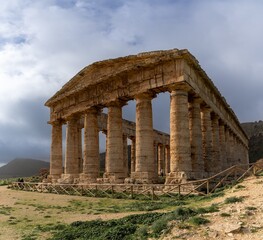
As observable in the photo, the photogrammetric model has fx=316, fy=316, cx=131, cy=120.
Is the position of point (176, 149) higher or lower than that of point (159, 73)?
lower

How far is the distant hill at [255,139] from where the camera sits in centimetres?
8388

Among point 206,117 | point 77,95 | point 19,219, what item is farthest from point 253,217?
point 77,95

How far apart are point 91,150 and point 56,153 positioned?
7740mm

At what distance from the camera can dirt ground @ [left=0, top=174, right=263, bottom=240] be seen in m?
8.49

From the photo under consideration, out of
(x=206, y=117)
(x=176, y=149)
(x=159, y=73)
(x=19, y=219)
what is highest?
(x=159, y=73)

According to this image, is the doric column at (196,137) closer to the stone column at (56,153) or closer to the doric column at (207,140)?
the doric column at (207,140)

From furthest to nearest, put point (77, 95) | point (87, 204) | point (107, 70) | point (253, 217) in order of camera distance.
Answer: point (77, 95)
point (107, 70)
point (87, 204)
point (253, 217)

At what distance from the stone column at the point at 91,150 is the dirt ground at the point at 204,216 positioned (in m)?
8.97

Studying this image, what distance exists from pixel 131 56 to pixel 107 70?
3.76 meters

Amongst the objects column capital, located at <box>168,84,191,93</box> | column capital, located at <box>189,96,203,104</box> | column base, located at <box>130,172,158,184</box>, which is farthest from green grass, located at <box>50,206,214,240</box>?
column capital, located at <box>189,96,203,104</box>

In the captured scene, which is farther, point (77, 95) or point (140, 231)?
point (77, 95)

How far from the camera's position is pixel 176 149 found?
2241 cm

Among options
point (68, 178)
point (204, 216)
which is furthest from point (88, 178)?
point (204, 216)

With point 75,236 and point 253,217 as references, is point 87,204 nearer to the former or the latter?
point 75,236
